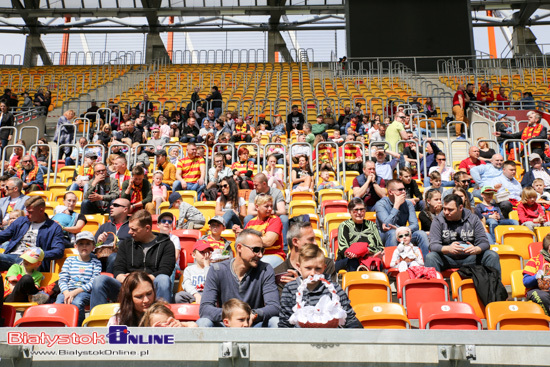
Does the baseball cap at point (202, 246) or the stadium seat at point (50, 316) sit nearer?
the stadium seat at point (50, 316)

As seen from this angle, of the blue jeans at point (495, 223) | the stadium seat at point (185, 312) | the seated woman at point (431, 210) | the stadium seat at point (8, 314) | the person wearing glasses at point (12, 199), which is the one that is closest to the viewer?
the stadium seat at point (185, 312)

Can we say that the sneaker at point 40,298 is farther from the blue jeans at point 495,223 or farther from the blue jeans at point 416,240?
the blue jeans at point 495,223

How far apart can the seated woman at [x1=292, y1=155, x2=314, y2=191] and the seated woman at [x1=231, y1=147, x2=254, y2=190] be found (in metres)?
0.70

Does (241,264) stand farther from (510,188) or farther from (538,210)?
(510,188)

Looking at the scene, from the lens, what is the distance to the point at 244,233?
14.5 ft

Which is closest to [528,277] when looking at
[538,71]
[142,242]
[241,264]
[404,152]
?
[241,264]

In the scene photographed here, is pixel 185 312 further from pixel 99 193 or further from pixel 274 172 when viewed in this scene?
pixel 274 172

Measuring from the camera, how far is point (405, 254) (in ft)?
19.1

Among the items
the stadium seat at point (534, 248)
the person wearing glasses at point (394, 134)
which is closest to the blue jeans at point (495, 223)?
the stadium seat at point (534, 248)

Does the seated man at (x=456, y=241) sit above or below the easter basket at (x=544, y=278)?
above

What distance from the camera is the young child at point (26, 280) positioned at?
17.8ft

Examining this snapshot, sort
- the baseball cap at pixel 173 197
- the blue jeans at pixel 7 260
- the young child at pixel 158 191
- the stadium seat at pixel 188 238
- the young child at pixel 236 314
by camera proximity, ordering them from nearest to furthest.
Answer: the young child at pixel 236 314 → the blue jeans at pixel 7 260 → the stadium seat at pixel 188 238 → the baseball cap at pixel 173 197 → the young child at pixel 158 191

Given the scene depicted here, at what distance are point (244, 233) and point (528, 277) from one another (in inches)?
101

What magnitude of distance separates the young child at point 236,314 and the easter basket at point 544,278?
2692mm
